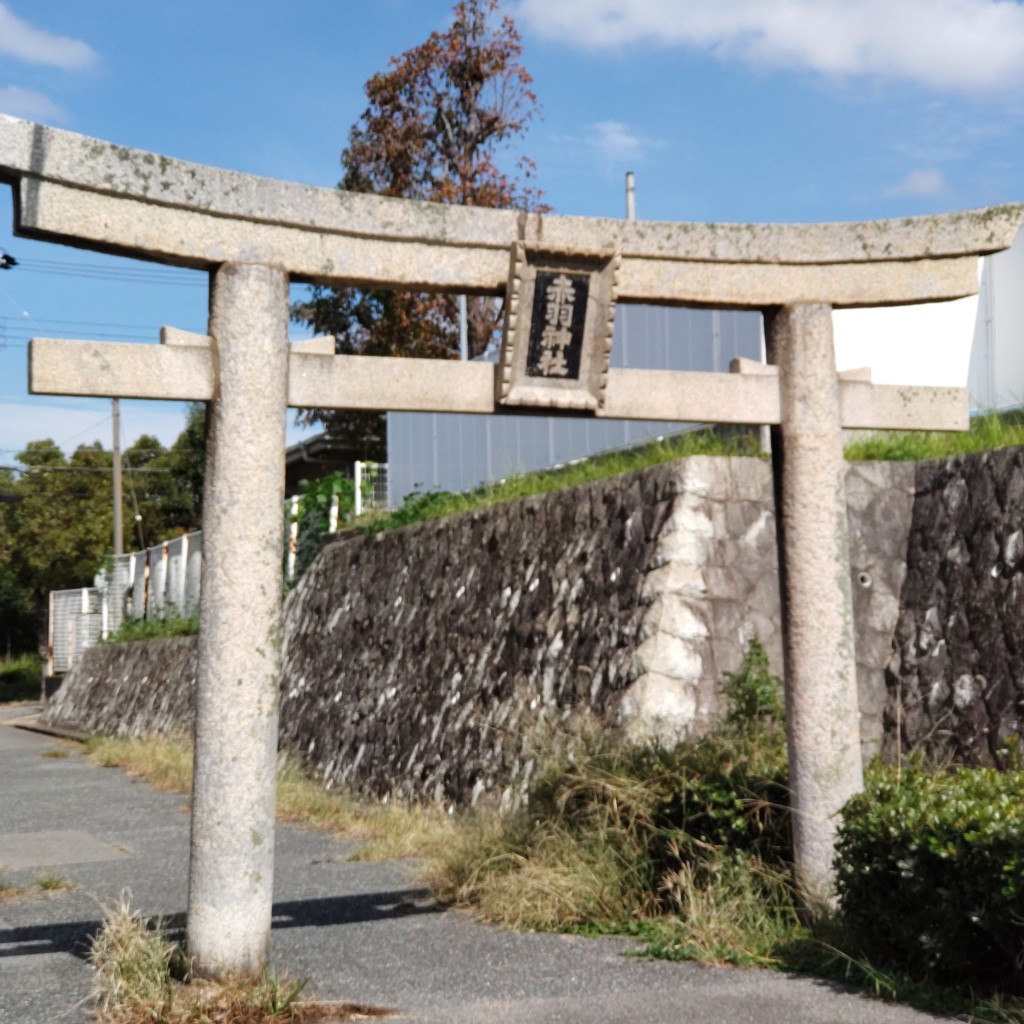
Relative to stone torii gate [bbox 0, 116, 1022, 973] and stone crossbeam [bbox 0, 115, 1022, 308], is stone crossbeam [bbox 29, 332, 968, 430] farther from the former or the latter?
stone crossbeam [bbox 0, 115, 1022, 308]

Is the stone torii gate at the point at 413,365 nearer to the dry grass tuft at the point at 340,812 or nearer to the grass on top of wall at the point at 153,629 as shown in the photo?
the dry grass tuft at the point at 340,812

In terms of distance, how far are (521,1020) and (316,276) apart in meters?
3.52

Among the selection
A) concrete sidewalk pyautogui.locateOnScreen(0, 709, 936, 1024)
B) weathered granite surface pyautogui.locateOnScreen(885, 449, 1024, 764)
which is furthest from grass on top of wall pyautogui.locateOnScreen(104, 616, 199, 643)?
weathered granite surface pyautogui.locateOnScreen(885, 449, 1024, 764)

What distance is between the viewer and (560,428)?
15992 millimetres

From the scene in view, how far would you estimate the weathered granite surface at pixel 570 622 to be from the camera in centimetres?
1038

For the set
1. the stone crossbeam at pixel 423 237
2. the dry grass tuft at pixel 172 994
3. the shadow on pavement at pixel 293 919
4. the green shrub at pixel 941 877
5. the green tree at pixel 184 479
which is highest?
the green tree at pixel 184 479

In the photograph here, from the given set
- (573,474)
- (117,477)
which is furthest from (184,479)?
(573,474)

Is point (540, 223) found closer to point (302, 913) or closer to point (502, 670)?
point (302, 913)

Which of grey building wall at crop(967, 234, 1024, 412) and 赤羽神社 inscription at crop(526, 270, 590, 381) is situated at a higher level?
grey building wall at crop(967, 234, 1024, 412)

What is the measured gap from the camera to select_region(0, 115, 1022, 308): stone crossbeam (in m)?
6.03

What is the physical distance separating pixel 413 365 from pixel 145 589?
24588mm

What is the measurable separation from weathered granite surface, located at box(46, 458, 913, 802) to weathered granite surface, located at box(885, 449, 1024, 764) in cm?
23

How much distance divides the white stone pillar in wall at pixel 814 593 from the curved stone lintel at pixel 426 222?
0.44 m

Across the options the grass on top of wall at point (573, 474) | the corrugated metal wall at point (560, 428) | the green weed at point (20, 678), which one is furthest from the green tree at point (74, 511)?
the grass on top of wall at point (573, 474)
